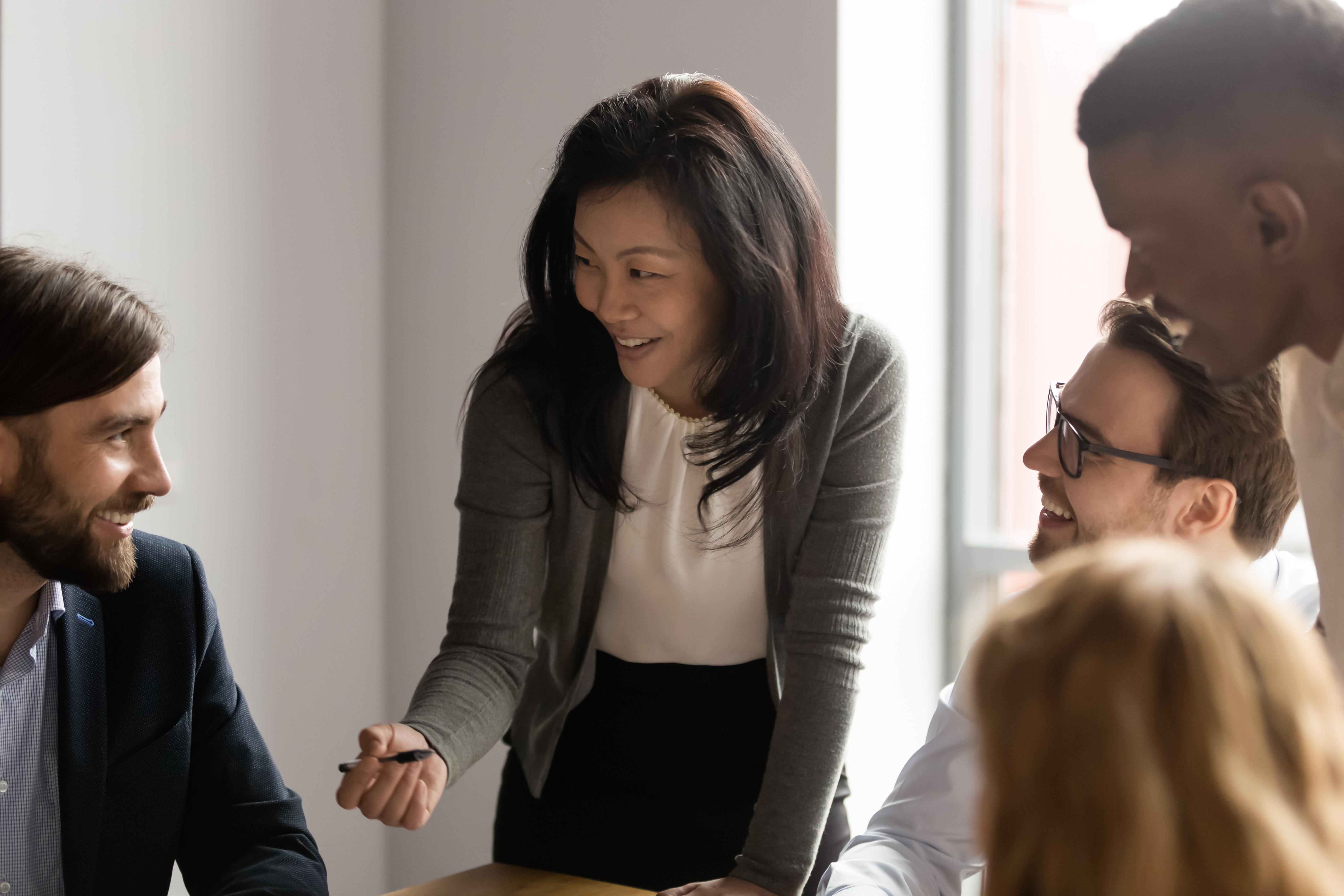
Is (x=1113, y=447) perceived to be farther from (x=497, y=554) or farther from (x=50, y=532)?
(x=50, y=532)

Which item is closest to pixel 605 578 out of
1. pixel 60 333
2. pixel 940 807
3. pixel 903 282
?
pixel 940 807

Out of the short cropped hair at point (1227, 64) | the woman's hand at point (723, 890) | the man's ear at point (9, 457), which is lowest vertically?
the woman's hand at point (723, 890)

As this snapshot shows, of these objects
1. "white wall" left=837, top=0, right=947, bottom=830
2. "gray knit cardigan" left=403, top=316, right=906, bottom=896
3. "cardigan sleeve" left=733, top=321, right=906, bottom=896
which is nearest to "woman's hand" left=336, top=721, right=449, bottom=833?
"gray knit cardigan" left=403, top=316, right=906, bottom=896

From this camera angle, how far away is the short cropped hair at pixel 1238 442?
1469 mm

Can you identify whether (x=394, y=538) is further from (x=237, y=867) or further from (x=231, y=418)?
(x=237, y=867)

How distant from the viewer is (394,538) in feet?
10.9

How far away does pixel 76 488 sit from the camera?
4.92 ft

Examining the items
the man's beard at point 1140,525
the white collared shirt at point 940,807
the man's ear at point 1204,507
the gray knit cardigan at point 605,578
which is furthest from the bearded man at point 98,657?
the man's ear at point 1204,507

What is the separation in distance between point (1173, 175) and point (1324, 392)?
21 centimetres

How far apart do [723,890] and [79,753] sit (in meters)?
0.77

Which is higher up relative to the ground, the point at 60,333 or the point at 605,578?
the point at 60,333

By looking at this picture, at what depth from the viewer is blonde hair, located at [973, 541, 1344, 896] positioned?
1.97 feet

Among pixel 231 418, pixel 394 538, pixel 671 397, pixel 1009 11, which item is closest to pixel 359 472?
pixel 394 538

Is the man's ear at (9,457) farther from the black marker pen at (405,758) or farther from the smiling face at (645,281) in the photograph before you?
the smiling face at (645,281)
